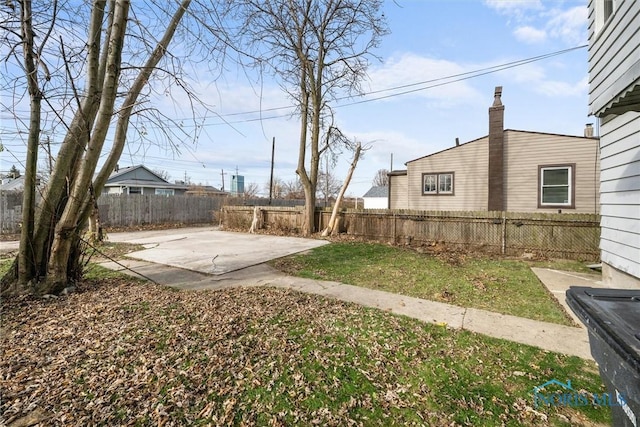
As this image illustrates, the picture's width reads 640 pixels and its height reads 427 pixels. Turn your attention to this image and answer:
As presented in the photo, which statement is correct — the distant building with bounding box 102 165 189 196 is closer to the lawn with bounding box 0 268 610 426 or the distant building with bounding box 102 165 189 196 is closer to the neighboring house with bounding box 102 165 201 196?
the neighboring house with bounding box 102 165 201 196

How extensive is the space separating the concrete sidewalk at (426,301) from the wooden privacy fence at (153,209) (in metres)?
9.64

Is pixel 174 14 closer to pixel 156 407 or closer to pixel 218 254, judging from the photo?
pixel 156 407

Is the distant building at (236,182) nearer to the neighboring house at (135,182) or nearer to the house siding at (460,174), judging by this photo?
the neighboring house at (135,182)

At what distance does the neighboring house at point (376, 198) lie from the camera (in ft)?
104

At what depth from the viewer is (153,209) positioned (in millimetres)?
15805

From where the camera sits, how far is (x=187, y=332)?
2842 millimetres

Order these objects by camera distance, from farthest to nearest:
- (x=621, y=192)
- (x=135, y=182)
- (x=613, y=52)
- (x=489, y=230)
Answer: (x=135, y=182), (x=489, y=230), (x=621, y=192), (x=613, y=52)

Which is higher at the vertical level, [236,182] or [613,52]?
[236,182]

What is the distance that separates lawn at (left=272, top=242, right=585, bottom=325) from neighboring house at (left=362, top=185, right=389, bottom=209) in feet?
78.7

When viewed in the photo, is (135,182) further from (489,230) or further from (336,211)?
(489,230)

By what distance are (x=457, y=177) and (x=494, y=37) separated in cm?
557

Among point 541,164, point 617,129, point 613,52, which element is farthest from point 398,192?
point 613,52

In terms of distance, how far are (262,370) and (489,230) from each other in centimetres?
773

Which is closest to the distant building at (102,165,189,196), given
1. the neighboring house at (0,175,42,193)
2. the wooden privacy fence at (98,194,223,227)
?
the neighboring house at (0,175,42,193)
